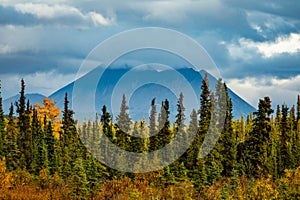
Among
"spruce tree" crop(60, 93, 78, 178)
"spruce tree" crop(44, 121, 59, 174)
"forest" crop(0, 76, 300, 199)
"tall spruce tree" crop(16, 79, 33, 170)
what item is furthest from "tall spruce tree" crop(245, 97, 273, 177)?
"tall spruce tree" crop(16, 79, 33, 170)

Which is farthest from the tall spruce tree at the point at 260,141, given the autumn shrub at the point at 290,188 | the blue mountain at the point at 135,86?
the autumn shrub at the point at 290,188

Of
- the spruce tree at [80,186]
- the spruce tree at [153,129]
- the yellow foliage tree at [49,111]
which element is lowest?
the spruce tree at [80,186]

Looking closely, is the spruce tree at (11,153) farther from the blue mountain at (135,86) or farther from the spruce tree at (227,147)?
the spruce tree at (227,147)

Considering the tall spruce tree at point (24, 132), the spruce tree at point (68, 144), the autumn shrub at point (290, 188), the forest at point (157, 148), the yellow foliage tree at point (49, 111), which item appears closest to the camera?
the autumn shrub at point (290, 188)

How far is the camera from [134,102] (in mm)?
84938

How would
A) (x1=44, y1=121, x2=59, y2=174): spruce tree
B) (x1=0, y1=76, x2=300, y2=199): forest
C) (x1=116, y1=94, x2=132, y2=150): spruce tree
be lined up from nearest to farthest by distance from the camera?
1. (x1=0, y1=76, x2=300, y2=199): forest
2. (x1=44, y1=121, x2=59, y2=174): spruce tree
3. (x1=116, y1=94, x2=132, y2=150): spruce tree

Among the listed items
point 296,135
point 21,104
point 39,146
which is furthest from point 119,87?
point 296,135

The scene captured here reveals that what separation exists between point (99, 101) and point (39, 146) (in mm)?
22587

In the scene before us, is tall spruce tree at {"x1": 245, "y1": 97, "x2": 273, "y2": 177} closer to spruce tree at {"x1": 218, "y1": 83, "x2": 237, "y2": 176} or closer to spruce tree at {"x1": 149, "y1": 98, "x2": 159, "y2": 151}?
spruce tree at {"x1": 218, "y1": 83, "x2": 237, "y2": 176}

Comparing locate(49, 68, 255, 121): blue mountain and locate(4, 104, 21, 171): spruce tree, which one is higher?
locate(49, 68, 255, 121): blue mountain

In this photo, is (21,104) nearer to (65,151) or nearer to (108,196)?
(65,151)

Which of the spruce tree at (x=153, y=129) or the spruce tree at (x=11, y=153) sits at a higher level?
the spruce tree at (x=153, y=129)

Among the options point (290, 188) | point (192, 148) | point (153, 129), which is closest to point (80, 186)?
point (192, 148)

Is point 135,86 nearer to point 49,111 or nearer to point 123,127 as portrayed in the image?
point 123,127
